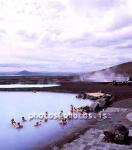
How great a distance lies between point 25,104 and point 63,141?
17.3 m

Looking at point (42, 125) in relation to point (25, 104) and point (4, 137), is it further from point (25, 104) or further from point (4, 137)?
point (25, 104)

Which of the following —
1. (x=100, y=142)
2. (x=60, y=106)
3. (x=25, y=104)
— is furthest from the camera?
(x=25, y=104)

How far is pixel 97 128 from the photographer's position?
57.8 feet

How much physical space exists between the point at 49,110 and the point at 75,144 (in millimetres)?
13439

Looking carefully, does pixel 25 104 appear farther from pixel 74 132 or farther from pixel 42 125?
pixel 74 132

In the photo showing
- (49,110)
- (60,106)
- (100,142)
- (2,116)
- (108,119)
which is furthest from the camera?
(60,106)

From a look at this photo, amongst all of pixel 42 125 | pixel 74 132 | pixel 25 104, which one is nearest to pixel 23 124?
pixel 42 125

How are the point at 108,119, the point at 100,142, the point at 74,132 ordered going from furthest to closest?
the point at 108,119
the point at 74,132
the point at 100,142

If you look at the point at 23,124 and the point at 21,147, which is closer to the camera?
the point at 21,147

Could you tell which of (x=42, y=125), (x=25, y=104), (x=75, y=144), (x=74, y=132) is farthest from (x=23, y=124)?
(x=25, y=104)

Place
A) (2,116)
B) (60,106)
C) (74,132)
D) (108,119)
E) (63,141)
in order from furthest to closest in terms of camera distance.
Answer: (60,106) → (2,116) → (108,119) → (74,132) → (63,141)

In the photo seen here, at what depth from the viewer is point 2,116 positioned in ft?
82.0

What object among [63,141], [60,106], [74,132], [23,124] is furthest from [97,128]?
[60,106]

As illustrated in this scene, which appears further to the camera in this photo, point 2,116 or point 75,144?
point 2,116
